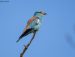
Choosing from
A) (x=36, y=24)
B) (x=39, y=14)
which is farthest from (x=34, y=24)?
(x=39, y=14)

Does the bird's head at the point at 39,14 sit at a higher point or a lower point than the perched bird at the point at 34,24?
higher

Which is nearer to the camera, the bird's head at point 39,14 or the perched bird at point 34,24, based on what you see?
the perched bird at point 34,24

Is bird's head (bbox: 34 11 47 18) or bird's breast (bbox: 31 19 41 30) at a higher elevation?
bird's head (bbox: 34 11 47 18)

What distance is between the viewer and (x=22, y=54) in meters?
2.91

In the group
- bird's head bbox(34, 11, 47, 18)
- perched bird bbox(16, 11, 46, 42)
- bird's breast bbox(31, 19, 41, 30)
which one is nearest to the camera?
perched bird bbox(16, 11, 46, 42)

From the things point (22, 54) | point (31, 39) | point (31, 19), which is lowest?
point (22, 54)

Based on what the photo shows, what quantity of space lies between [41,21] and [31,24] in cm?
17

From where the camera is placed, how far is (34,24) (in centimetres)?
320

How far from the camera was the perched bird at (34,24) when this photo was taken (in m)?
3.04

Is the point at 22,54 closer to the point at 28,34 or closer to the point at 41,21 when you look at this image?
the point at 28,34

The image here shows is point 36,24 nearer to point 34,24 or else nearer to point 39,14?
point 34,24

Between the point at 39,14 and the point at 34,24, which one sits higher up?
the point at 39,14

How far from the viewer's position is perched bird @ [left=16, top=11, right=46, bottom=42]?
304 cm

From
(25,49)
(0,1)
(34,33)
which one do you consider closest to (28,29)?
(34,33)
